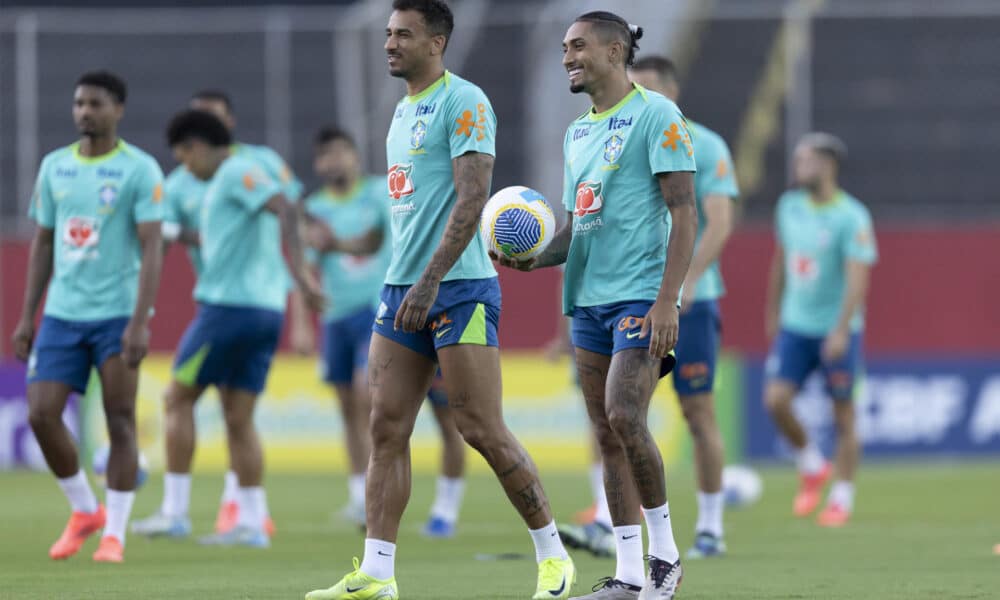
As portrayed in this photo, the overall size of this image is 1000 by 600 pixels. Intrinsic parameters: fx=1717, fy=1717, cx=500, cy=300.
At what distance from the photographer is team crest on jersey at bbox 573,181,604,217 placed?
7309 mm

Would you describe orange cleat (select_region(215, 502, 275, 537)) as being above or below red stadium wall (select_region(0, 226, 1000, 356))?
below

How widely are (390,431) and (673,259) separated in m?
1.43

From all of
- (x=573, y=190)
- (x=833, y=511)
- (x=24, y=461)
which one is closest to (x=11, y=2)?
(x=24, y=461)

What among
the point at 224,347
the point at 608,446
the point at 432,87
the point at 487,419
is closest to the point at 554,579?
the point at 608,446

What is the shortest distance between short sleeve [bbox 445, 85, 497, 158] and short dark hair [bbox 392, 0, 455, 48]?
286 millimetres

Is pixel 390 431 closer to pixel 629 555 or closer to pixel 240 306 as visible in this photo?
pixel 629 555

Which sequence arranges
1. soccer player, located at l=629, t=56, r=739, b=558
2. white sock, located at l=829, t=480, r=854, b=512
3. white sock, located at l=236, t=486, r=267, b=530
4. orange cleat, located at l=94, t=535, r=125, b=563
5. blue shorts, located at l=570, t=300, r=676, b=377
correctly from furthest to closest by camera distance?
1. white sock, located at l=829, t=480, r=854, b=512
2. white sock, located at l=236, t=486, r=267, b=530
3. soccer player, located at l=629, t=56, r=739, b=558
4. orange cleat, located at l=94, t=535, r=125, b=563
5. blue shorts, located at l=570, t=300, r=676, b=377

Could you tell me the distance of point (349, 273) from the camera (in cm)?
1330

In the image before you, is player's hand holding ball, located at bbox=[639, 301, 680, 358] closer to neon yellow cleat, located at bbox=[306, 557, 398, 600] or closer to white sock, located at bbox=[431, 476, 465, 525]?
neon yellow cleat, located at bbox=[306, 557, 398, 600]

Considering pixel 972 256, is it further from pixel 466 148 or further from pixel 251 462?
pixel 466 148

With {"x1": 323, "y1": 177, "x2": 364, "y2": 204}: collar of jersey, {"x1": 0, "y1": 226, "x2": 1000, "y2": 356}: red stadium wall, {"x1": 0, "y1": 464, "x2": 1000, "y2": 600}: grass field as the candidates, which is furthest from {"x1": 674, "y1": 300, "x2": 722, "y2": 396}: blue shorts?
{"x1": 0, "y1": 226, "x2": 1000, "y2": 356}: red stadium wall

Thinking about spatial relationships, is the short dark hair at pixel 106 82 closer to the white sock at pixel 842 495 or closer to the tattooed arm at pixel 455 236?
the tattooed arm at pixel 455 236

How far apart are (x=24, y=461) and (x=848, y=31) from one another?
1014cm

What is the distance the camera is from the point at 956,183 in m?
20.2
